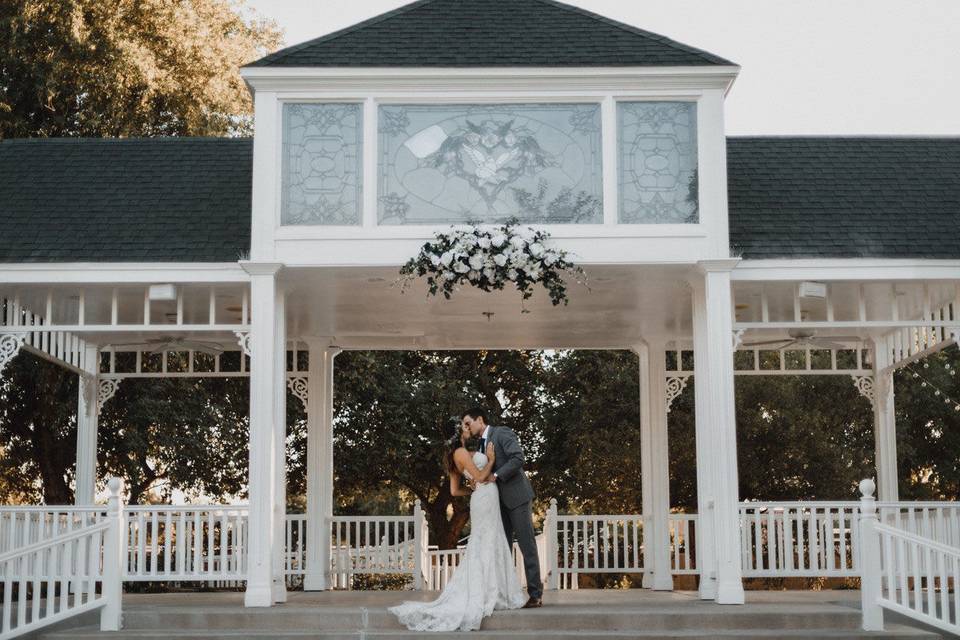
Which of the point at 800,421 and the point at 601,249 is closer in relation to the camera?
the point at 601,249

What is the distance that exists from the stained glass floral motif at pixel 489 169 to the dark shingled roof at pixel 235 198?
165 centimetres

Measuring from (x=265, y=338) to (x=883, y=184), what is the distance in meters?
6.54

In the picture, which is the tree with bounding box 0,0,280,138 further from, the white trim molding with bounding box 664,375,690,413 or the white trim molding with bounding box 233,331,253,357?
the white trim molding with bounding box 664,375,690,413

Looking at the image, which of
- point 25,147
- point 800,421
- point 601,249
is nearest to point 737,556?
point 601,249

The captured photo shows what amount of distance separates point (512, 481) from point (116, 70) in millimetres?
11278

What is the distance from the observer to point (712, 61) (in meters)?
11.1

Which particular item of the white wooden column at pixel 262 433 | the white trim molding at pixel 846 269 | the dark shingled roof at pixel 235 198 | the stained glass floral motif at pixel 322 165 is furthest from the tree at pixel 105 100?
the white trim molding at pixel 846 269

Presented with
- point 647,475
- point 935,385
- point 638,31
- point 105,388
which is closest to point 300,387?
point 105,388

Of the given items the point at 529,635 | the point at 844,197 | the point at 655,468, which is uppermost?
the point at 844,197

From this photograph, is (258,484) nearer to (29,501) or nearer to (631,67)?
(631,67)

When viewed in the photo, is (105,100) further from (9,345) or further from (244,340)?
(244,340)

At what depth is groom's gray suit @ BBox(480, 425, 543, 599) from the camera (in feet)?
35.0

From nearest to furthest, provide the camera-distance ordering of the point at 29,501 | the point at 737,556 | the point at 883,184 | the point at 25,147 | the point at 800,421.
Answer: the point at 737,556 → the point at 883,184 → the point at 25,147 → the point at 29,501 → the point at 800,421

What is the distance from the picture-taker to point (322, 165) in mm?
11242
